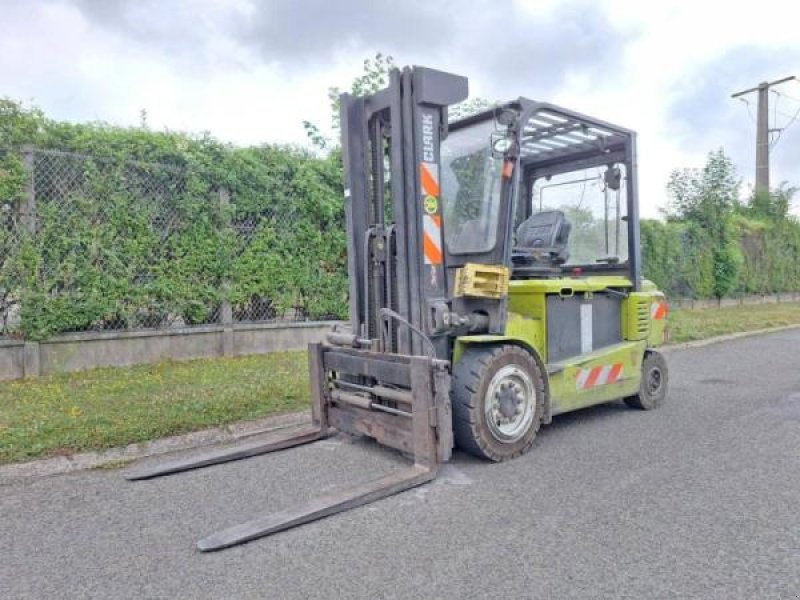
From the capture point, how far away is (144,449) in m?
4.67

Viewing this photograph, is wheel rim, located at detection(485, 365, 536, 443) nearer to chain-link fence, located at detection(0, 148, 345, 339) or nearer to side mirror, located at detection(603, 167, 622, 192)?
side mirror, located at detection(603, 167, 622, 192)

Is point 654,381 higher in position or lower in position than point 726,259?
lower

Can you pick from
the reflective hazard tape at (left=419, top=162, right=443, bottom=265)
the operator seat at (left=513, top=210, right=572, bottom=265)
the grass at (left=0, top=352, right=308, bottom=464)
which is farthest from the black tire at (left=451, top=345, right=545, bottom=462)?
the grass at (left=0, top=352, right=308, bottom=464)

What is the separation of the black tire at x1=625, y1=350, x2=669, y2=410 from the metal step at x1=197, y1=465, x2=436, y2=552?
9.58ft

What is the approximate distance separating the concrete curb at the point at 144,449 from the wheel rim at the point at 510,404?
195cm

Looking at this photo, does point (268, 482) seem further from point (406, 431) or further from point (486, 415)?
point (486, 415)

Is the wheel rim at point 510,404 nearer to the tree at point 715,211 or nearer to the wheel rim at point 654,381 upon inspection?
the wheel rim at point 654,381

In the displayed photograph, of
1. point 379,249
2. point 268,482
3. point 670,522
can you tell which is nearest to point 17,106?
point 379,249

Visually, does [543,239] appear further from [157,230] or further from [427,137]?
[157,230]

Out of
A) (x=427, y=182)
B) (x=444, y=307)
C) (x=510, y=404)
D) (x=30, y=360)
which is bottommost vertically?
(x=510, y=404)

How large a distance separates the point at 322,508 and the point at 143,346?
5.29 m

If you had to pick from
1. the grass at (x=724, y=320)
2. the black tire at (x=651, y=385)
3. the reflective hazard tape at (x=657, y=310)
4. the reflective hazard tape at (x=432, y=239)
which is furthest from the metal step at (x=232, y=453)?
the grass at (x=724, y=320)

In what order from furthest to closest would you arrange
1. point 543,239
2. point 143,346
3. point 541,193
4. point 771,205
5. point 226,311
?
point 771,205, point 226,311, point 143,346, point 541,193, point 543,239

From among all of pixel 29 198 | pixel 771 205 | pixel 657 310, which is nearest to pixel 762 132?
pixel 771 205
